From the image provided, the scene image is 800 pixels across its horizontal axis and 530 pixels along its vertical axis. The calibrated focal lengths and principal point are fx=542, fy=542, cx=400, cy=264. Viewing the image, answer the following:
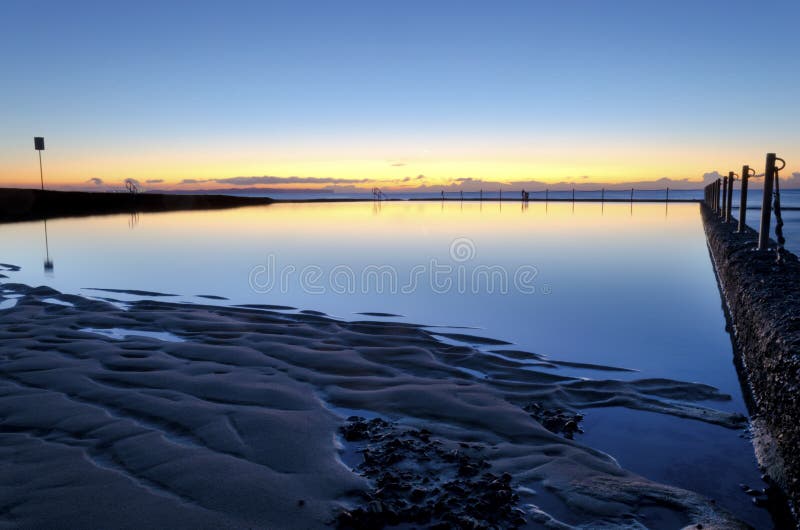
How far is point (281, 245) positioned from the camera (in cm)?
1574

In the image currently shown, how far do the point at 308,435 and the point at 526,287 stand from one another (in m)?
6.34

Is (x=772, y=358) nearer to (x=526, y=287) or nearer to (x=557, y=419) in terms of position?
(x=557, y=419)

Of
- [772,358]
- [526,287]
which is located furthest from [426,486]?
[526,287]

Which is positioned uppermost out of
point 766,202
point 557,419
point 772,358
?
point 766,202

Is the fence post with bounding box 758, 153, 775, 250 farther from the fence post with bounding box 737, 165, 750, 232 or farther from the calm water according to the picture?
the fence post with bounding box 737, 165, 750, 232

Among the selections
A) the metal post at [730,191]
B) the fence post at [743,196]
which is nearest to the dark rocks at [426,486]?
the fence post at [743,196]

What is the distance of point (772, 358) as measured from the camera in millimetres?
3561

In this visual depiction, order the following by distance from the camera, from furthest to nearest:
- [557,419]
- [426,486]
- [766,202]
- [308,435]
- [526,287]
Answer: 1. [526,287]
2. [766,202]
3. [557,419]
4. [308,435]
5. [426,486]

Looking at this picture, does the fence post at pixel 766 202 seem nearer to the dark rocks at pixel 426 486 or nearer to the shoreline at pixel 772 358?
the shoreline at pixel 772 358

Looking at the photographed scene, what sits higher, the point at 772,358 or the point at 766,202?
the point at 766,202

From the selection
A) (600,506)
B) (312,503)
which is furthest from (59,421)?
(600,506)

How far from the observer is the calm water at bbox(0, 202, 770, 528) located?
11.7ft

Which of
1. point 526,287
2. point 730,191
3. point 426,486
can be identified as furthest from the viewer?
point 730,191

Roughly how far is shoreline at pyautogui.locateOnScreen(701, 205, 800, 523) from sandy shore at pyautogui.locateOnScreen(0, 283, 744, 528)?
340mm
